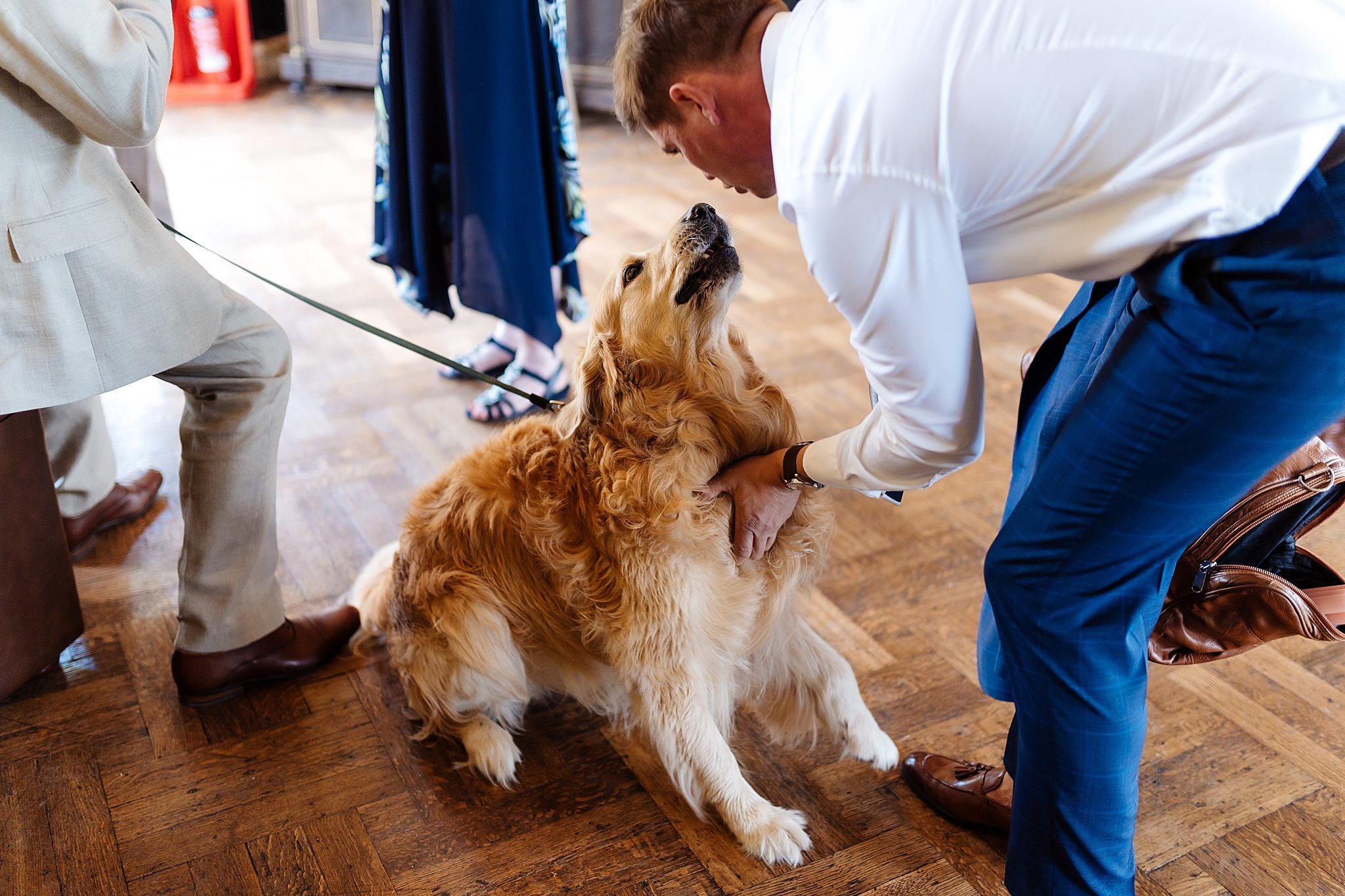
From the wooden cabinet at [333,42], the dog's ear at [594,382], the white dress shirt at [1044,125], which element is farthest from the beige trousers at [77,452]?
the wooden cabinet at [333,42]

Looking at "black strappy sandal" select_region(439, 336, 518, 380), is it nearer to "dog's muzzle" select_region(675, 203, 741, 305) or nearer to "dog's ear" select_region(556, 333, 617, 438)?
"dog's ear" select_region(556, 333, 617, 438)

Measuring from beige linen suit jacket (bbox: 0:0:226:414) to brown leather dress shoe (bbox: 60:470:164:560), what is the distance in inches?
38.5

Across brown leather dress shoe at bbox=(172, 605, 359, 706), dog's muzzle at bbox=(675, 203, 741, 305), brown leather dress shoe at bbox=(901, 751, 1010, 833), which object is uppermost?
dog's muzzle at bbox=(675, 203, 741, 305)

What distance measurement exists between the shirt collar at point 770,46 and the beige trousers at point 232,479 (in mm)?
1024

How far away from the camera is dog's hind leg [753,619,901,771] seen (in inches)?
74.1

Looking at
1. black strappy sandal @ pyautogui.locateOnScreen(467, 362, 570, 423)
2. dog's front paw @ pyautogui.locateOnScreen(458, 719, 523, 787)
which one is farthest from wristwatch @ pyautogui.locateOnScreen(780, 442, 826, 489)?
black strappy sandal @ pyautogui.locateOnScreen(467, 362, 570, 423)

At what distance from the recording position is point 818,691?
6.18 feet

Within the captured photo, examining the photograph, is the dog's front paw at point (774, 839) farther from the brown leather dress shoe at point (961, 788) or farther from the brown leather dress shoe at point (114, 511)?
the brown leather dress shoe at point (114, 511)

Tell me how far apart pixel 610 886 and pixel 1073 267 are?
3.89 feet

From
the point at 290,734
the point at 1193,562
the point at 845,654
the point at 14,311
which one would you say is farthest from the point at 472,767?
the point at 1193,562

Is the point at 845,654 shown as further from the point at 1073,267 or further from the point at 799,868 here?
the point at 1073,267

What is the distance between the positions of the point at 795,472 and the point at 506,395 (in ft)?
5.61

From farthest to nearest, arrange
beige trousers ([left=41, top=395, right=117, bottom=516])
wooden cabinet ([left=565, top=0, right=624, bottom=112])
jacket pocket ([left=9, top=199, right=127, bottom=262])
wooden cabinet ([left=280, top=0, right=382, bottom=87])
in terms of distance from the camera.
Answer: wooden cabinet ([left=280, top=0, right=382, bottom=87]), wooden cabinet ([left=565, top=0, right=624, bottom=112]), beige trousers ([left=41, top=395, right=117, bottom=516]), jacket pocket ([left=9, top=199, right=127, bottom=262])

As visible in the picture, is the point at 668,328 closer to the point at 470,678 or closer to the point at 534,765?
the point at 470,678
